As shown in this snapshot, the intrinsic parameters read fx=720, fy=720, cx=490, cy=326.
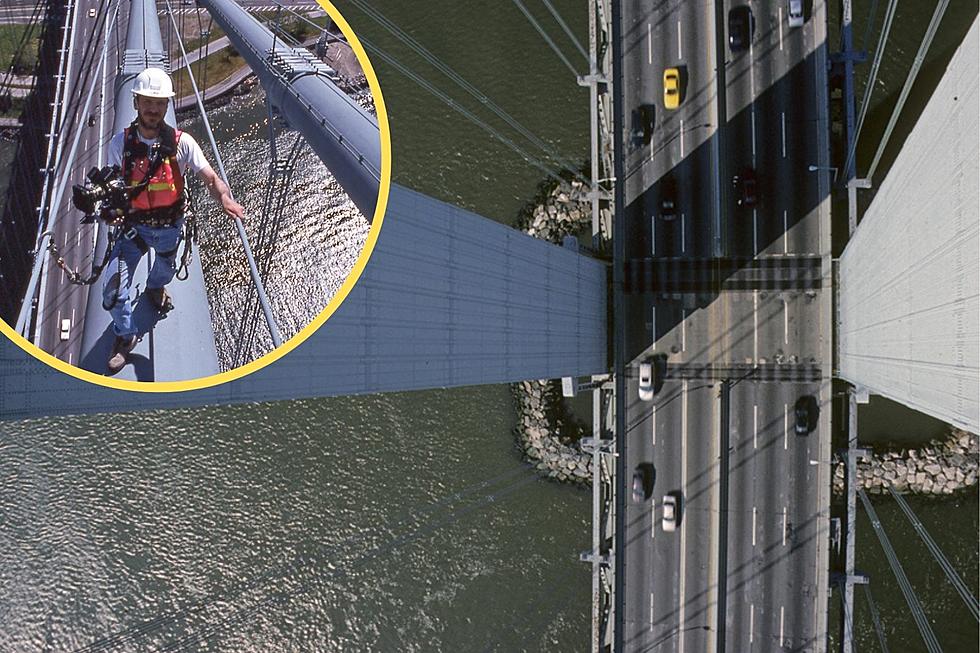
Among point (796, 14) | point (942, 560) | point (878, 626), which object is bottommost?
point (878, 626)

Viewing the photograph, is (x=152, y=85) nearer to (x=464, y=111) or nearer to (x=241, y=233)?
(x=241, y=233)

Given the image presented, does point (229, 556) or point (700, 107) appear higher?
point (700, 107)

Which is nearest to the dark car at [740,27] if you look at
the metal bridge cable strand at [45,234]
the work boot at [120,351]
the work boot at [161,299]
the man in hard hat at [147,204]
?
the man in hard hat at [147,204]

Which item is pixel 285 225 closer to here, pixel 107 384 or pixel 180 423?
pixel 107 384

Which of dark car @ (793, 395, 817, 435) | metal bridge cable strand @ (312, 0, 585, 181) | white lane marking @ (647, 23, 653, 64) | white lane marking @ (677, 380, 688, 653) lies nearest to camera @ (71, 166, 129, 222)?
white lane marking @ (677, 380, 688, 653)

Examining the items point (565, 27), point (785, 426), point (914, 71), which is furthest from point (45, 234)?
point (785, 426)

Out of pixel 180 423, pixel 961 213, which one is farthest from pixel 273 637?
pixel 961 213
